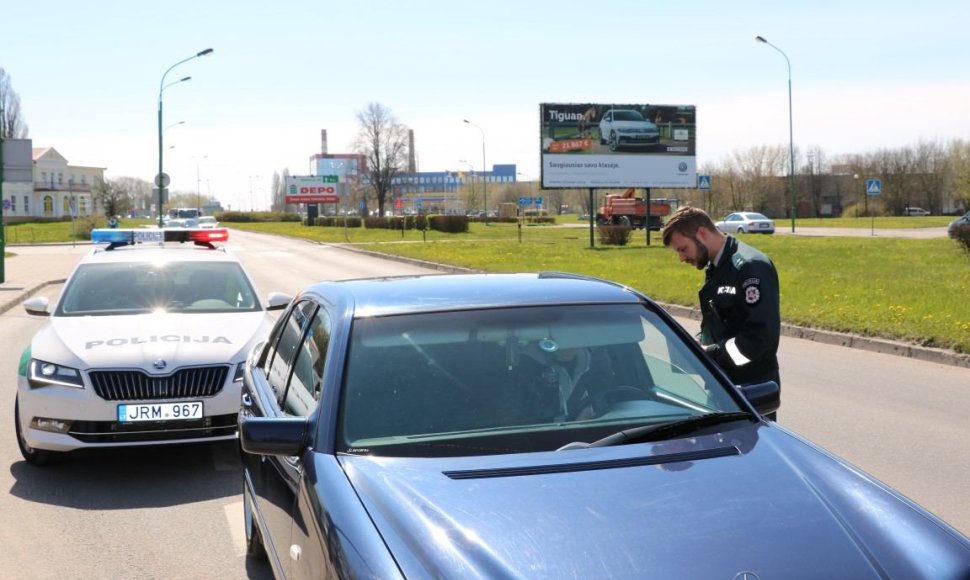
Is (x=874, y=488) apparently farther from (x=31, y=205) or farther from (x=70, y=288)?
(x=31, y=205)

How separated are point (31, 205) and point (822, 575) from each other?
5814 inches

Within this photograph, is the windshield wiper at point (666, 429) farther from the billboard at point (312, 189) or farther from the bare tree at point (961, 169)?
the billboard at point (312, 189)

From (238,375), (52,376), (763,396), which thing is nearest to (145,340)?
(52,376)

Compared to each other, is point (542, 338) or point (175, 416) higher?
point (542, 338)

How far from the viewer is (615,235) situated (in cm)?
4219

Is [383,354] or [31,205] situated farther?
[31,205]

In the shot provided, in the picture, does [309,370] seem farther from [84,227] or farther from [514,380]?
[84,227]

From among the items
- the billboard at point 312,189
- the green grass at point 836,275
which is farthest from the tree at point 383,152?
the green grass at point 836,275

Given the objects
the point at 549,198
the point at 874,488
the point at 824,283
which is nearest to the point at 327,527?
the point at 874,488

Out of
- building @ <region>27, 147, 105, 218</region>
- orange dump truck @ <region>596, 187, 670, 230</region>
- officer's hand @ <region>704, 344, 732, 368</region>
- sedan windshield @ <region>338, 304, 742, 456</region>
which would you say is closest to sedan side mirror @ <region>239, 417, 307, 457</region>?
sedan windshield @ <region>338, 304, 742, 456</region>

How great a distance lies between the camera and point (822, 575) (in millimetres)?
2396

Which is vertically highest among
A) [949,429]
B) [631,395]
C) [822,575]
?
[631,395]

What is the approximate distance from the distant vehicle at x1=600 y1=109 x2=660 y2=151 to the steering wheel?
38.4 meters

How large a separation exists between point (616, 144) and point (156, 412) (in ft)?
120
